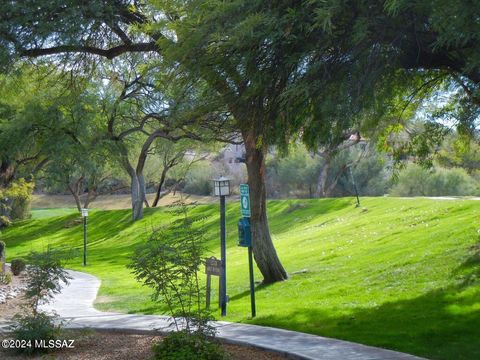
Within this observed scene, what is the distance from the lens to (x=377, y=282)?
14.7 metres

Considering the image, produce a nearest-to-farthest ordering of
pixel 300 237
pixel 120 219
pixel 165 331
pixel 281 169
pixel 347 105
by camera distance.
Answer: pixel 347 105
pixel 165 331
pixel 300 237
pixel 120 219
pixel 281 169

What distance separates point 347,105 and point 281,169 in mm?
50465

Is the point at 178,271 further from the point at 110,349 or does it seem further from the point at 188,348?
the point at 110,349

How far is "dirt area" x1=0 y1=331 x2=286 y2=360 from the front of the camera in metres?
9.19

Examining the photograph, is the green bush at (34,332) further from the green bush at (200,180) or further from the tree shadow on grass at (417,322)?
the green bush at (200,180)

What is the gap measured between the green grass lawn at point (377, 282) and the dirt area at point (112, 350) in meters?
1.56

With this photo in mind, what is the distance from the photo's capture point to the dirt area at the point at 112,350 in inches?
362

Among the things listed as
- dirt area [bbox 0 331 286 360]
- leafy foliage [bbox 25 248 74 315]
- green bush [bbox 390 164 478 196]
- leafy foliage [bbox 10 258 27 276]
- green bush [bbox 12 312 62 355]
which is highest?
green bush [bbox 390 164 478 196]

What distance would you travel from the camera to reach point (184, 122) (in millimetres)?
13367

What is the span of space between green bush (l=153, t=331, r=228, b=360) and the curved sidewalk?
632 millimetres

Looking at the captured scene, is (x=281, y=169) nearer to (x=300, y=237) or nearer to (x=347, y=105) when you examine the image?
(x=300, y=237)

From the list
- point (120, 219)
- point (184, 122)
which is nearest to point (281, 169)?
point (120, 219)

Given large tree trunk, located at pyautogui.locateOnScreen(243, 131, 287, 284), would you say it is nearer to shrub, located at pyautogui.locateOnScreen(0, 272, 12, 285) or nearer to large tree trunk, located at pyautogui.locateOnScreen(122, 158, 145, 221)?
shrub, located at pyautogui.locateOnScreen(0, 272, 12, 285)

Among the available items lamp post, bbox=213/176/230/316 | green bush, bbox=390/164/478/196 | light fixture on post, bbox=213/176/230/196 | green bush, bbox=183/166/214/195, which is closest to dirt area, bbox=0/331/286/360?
lamp post, bbox=213/176/230/316
